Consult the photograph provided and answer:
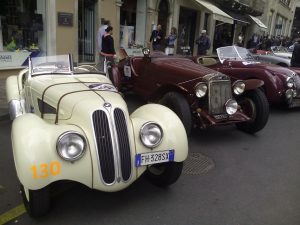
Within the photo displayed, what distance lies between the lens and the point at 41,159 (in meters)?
2.78

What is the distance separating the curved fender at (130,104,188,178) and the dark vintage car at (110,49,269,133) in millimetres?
1685

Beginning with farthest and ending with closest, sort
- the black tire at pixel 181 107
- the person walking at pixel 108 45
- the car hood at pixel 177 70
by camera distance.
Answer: the person walking at pixel 108 45 → the car hood at pixel 177 70 → the black tire at pixel 181 107

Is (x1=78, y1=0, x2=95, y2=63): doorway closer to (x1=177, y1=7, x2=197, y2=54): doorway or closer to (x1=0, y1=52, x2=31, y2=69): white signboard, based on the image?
(x1=0, y1=52, x2=31, y2=69): white signboard

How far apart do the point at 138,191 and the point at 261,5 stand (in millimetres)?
28554

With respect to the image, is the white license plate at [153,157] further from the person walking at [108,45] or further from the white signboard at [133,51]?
the white signboard at [133,51]

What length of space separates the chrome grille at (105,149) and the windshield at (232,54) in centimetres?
567

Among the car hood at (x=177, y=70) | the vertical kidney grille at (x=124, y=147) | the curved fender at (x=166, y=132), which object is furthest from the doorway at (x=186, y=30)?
the vertical kidney grille at (x=124, y=147)

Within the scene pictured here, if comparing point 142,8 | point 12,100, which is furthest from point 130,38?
point 12,100

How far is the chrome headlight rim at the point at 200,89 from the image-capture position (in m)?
5.29

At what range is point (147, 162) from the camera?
3.21 meters

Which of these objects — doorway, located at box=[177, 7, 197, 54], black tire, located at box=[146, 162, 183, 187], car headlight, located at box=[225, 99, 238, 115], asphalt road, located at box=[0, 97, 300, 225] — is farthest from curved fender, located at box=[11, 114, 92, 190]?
doorway, located at box=[177, 7, 197, 54]

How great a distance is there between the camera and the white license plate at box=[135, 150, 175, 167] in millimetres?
3180

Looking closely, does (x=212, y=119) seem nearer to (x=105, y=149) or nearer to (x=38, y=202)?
(x=105, y=149)

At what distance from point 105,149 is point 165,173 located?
0.89 metres
